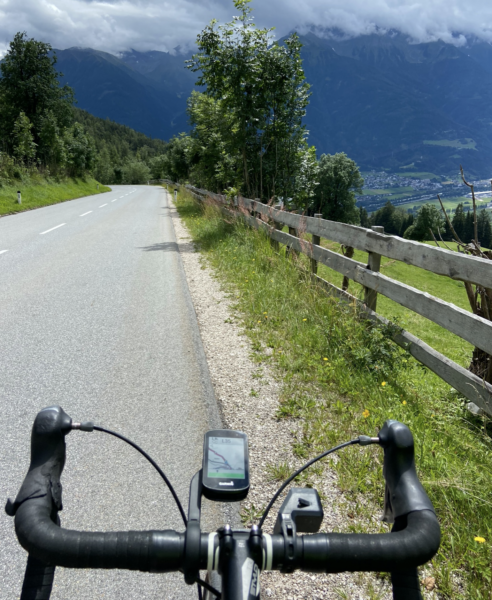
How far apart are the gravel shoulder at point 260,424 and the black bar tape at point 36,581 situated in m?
1.53

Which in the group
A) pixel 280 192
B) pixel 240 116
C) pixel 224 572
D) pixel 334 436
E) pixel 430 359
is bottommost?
pixel 334 436

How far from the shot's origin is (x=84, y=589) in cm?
213

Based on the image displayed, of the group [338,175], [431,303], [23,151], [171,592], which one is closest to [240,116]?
[431,303]

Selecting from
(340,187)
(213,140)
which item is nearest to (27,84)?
(213,140)

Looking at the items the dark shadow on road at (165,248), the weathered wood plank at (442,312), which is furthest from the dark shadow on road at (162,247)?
the weathered wood plank at (442,312)

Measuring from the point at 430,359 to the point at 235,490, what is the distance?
325cm

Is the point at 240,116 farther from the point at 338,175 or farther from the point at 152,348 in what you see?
the point at 338,175

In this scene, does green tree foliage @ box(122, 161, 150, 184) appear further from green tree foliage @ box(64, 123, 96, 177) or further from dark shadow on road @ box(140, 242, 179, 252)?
dark shadow on road @ box(140, 242, 179, 252)

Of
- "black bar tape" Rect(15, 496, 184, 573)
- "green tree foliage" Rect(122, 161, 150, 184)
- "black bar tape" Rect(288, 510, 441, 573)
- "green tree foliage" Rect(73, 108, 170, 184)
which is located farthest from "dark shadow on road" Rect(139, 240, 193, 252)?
"green tree foliage" Rect(122, 161, 150, 184)

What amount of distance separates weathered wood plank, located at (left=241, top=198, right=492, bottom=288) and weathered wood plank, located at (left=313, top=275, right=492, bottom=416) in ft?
2.26

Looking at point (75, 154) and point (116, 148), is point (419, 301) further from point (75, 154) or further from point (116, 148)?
point (116, 148)

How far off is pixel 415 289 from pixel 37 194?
2799 centimetres

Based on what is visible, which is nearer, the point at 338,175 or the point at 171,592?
the point at 171,592

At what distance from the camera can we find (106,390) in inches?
163
